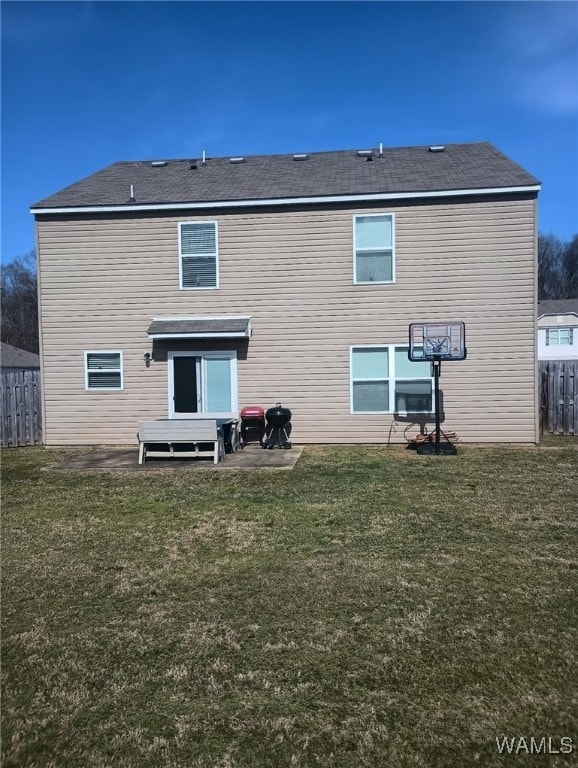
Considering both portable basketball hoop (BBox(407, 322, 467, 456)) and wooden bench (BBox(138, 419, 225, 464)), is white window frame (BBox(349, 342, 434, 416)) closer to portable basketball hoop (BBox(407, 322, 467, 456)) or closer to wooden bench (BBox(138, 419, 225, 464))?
portable basketball hoop (BBox(407, 322, 467, 456))

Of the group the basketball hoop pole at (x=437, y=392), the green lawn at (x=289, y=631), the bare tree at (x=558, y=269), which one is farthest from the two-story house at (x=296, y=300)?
the bare tree at (x=558, y=269)

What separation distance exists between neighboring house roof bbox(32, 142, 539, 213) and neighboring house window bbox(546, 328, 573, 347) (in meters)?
24.8

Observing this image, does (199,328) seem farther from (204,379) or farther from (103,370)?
(103,370)

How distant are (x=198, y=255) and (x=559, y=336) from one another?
30432mm

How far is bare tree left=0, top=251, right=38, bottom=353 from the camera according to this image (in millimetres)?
42938

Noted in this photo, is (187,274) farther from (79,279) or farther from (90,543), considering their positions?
(90,543)

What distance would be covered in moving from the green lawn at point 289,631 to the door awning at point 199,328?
16.1 ft

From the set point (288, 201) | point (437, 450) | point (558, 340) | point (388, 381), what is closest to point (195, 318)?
point (288, 201)

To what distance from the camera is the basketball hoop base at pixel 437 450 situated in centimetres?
1009

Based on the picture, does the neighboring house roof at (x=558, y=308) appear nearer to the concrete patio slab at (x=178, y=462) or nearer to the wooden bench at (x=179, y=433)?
the concrete patio slab at (x=178, y=462)

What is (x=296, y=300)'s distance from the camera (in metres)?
11.5

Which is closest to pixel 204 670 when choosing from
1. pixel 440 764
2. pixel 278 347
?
pixel 440 764

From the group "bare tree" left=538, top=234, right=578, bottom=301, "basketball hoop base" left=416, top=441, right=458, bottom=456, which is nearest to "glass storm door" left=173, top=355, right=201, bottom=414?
"basketball hoop base" left=416, top=441, right=458, bottom=456

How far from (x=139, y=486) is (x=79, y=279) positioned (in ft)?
19.9
